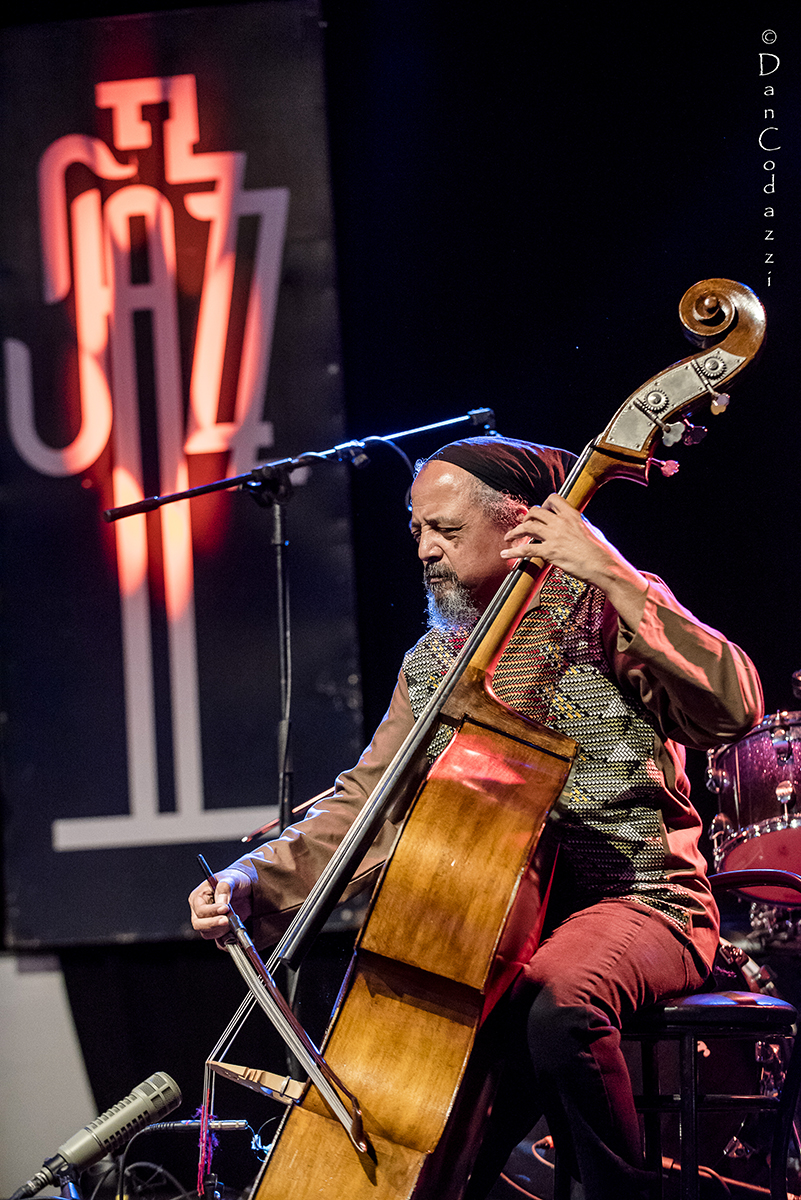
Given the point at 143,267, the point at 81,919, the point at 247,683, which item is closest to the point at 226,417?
the point at 143,267

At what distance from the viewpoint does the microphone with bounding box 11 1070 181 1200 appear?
1731mm

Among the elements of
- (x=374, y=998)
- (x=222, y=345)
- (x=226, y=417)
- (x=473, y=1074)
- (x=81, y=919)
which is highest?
(x=222, y=345)

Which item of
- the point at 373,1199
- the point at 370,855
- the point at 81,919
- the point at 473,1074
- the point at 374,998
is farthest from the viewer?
the point at 81,919

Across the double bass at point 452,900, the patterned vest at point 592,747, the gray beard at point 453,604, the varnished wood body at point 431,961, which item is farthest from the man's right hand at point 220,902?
the gray beard at point 453,604

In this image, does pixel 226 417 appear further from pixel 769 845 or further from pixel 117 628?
pixel 769 845

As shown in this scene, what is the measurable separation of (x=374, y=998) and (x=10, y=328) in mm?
2625

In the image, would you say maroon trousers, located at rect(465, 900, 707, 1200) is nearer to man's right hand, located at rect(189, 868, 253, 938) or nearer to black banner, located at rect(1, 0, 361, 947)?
man's right hand, located at rect(189, 868, 253, 938)

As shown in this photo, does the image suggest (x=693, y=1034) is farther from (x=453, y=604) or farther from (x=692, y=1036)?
(x=453, y=604)

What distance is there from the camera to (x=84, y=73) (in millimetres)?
3516

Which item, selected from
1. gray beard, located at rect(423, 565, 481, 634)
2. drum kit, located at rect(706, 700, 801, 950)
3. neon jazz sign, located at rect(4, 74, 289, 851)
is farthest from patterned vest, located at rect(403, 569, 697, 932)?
neon jazz sign, located at rect(4, 74, 289, 851)

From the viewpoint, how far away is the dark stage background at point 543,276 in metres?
3.14

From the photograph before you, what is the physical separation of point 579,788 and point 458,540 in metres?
0.58

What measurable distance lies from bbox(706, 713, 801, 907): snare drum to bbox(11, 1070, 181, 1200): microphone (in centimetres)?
144

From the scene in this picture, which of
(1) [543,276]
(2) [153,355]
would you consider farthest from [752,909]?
(2) [153,355]
